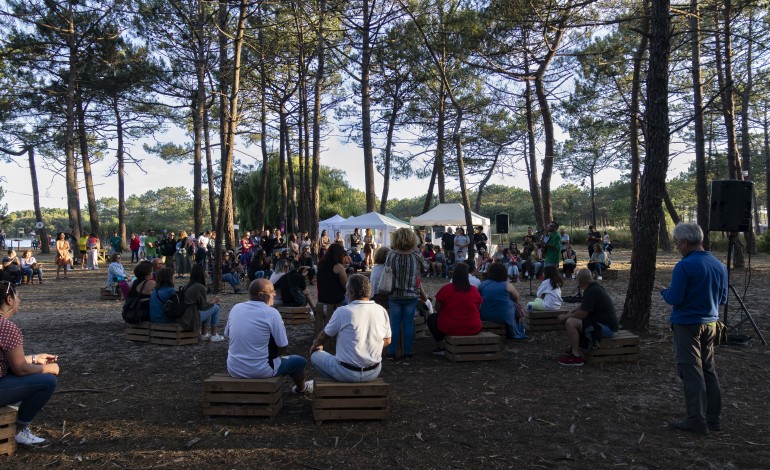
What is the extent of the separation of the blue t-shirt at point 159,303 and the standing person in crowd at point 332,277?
6.24ft

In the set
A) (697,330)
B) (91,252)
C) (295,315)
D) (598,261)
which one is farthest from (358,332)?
(91,252)

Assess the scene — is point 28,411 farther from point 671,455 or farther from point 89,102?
point 89,102

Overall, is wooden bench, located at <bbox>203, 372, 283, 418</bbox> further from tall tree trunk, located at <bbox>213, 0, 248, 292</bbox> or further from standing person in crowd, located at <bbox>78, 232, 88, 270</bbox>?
standing person in crowd, located at <bbox>78, 232, 88, 270</bbox>

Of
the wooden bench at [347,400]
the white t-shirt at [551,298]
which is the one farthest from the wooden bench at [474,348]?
the white t-shirt at [551,298]

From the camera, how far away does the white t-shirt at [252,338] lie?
405 centimetres

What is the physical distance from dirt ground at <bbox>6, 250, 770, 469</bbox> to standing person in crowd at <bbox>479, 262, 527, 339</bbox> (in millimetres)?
341

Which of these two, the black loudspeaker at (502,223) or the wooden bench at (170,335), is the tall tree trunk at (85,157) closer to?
the black loudspeaker at (502,223)

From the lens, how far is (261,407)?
4039 mm

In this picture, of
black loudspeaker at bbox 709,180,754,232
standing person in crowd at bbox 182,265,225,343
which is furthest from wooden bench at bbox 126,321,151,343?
black loudspeaker at bbox 709,180,754,232

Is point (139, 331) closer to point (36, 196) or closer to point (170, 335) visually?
point (170, 335)

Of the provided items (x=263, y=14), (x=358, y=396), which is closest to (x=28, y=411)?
(x=358, y=396)

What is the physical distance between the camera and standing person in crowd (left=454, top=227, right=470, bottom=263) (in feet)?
52.4

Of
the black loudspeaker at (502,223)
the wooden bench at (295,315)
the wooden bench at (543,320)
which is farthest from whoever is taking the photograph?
the black loudspeaker at (502,223)

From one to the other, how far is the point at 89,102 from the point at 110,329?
59.3 feet
